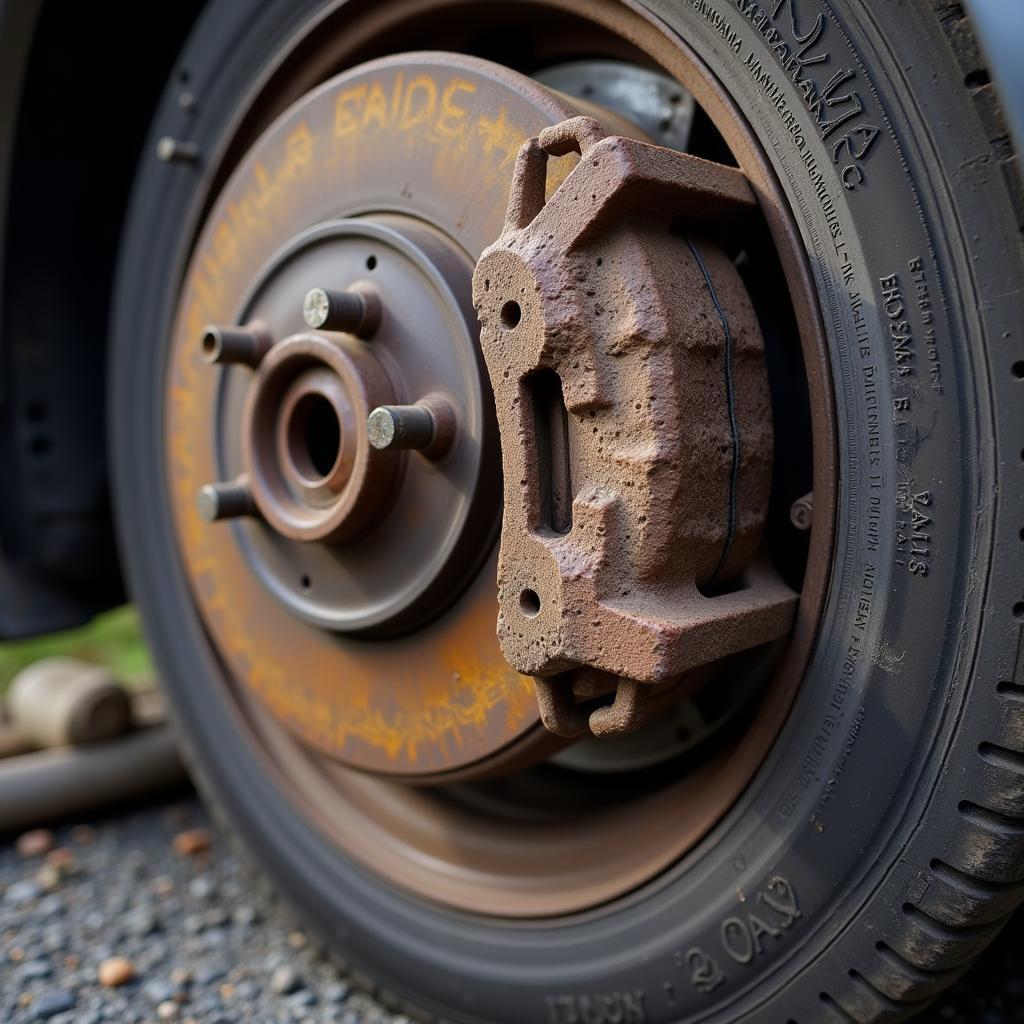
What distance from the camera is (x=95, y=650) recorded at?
10.1ft

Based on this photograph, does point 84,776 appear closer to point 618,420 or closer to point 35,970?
point 35,970

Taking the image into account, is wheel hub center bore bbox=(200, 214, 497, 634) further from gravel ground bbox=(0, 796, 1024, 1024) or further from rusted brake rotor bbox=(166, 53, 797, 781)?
gravel ground bbox=(0, 796, 1024, 1024)

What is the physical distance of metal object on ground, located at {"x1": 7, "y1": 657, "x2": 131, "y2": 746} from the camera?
1820 mm

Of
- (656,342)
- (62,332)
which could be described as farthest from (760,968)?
(62,332)

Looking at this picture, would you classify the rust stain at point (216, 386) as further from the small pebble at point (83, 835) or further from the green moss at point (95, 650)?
the green moss at point (95, 650)

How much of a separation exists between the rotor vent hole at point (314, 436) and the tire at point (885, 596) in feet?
1.75

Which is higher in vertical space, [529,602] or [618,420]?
[618,420]

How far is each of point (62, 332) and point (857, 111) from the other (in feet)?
4.48

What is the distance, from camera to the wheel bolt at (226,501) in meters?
1.19

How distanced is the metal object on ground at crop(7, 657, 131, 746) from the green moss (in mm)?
826

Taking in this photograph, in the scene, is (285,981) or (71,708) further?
(71,708)

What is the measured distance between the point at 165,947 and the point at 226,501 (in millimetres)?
658

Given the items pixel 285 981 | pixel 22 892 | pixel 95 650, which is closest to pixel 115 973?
pixel 285 981

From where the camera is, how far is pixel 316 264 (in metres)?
1.15
